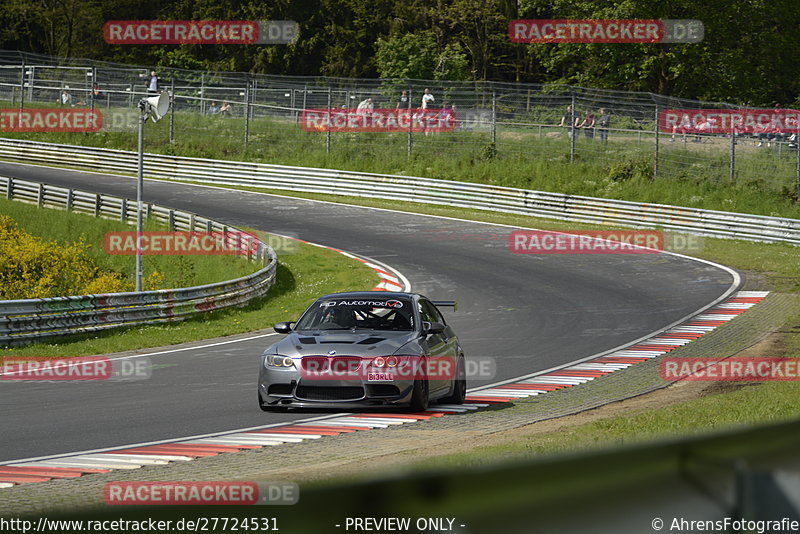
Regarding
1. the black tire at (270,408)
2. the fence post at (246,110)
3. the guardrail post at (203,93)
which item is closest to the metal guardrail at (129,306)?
the black tire at (270,408)

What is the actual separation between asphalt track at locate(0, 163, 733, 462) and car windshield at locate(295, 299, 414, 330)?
1140 mm

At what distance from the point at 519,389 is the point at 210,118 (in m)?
38.7

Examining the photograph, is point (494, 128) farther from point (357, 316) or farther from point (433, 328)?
point (433, 328)

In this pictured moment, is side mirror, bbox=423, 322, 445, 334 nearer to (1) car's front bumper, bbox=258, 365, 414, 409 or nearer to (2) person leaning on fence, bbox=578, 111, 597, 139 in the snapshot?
(1) car's front bumper, bbox=258, 365, 414, 409

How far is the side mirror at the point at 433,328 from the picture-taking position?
12.9m

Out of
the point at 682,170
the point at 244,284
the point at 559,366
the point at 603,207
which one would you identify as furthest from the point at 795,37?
the point at 559,366

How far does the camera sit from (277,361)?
12.4 m

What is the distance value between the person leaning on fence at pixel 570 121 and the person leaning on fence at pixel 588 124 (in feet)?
0.81

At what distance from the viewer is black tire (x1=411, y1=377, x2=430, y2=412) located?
12523mm

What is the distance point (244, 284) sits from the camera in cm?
2586

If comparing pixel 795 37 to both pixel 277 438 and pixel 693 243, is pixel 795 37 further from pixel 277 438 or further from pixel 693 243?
pixel 277 438

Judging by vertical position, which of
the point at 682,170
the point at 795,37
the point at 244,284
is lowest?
the point at 244,284

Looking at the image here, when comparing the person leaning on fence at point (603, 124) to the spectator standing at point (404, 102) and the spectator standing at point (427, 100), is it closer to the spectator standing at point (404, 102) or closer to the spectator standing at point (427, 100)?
the spectator standing at point (427, 100)

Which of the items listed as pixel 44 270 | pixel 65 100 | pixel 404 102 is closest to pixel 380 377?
pixel 44 270
